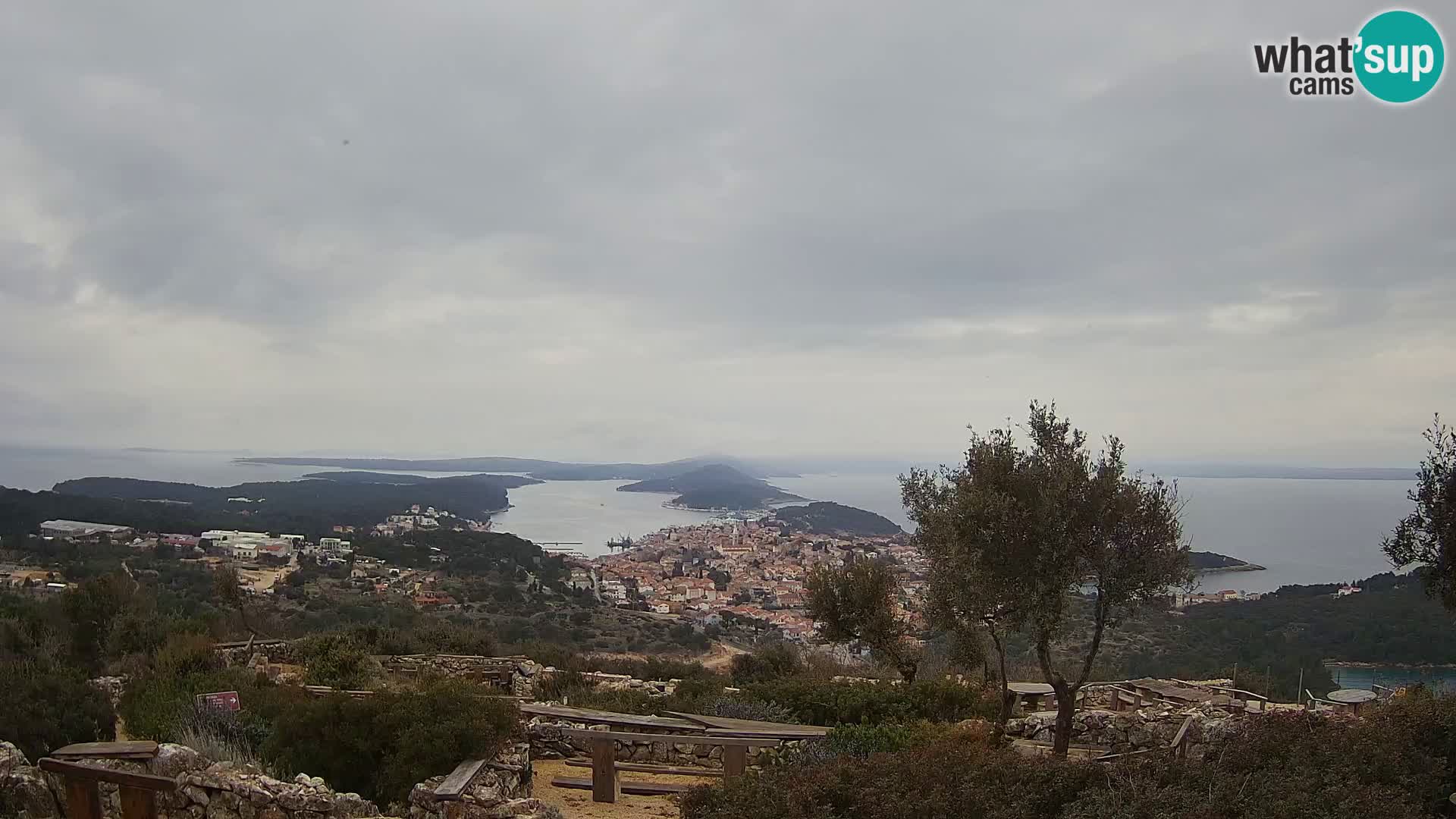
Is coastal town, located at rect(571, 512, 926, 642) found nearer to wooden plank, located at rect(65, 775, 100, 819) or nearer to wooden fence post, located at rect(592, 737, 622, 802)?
wooden fence post, located at rect(592, 737, 622, 802)

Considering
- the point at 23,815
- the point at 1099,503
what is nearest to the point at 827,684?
the point at 1099,503

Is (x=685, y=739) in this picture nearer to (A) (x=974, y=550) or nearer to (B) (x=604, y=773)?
(B) (x=604, y=773)

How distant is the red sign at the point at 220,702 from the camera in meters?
8.49

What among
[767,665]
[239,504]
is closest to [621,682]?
[767,665]

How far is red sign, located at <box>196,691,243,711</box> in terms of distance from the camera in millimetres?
8492

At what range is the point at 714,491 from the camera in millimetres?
87500

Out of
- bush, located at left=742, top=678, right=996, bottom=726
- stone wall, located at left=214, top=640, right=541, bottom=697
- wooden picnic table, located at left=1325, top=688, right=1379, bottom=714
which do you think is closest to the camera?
wooden picnic table, located at left=1325, top=688, right=1379, bottom=714

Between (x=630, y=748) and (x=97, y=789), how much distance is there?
517 cm

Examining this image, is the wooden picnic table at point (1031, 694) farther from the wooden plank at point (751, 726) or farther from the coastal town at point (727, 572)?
the coastal town at point (727, 572)

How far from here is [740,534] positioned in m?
54.9

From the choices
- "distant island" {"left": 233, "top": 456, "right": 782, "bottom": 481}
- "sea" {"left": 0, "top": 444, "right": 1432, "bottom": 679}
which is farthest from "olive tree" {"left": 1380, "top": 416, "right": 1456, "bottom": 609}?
"distant island" {"left": 233, "top": 456, "right": 782, "bottom": 481}

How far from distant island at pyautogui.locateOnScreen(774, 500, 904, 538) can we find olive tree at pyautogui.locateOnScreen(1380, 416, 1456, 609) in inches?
1530

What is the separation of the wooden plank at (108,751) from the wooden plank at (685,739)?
3684 mm

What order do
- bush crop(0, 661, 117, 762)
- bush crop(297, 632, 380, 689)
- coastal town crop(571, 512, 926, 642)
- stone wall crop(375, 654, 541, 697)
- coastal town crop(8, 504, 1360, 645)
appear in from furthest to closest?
coastal town crop(571, 512, 926, 642)
coastal town crop(8, 504, 1360, 645)
stone wall crop(375, 654, 541, 697)
bush crop(297, 632, 380, 689)
bush crop(0, 661, 117, 762)
